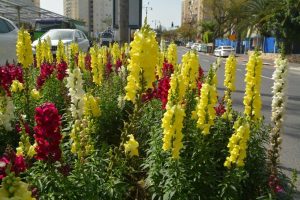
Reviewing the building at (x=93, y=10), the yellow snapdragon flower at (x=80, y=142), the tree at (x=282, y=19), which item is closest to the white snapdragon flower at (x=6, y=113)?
the yellow snapdragon flower at (x=80, y=142)

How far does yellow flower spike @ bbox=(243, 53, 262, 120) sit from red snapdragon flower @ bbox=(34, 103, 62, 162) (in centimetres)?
237

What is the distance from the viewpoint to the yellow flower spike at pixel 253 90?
14.9 feet

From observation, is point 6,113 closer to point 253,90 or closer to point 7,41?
point 253,90

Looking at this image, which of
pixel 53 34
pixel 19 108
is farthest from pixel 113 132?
pixel 53 34

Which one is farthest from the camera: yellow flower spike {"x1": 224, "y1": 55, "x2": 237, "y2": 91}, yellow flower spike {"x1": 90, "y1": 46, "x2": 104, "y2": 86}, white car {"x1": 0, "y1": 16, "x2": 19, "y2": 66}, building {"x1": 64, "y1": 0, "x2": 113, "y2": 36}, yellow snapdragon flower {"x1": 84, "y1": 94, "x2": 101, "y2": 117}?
building {"x1": 64, "y1": 0, "x2": 113, "y2": 36}

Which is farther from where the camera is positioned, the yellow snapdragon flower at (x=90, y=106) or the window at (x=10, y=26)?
the window at (x=10, y=26)

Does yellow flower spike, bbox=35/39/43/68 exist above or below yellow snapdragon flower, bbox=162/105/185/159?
above

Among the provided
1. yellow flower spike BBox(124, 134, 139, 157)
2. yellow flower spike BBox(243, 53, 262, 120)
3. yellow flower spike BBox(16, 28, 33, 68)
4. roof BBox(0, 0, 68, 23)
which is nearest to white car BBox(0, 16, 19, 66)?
yellow flower spike BBox(16, 28, 33, 68)

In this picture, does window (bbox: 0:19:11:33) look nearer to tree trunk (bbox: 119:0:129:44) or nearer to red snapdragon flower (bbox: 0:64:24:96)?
tree trunk (bbox: 119:0:129:44)

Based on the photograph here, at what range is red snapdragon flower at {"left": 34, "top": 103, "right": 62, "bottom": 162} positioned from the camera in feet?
9.62

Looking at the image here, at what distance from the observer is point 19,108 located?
558 centimetres

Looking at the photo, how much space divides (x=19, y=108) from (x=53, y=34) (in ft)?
49.6

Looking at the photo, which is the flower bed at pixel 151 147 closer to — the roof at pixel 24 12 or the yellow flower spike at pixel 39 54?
the yellow flower spike at pixel 39 54

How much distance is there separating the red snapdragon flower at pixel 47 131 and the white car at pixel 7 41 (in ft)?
27.1
